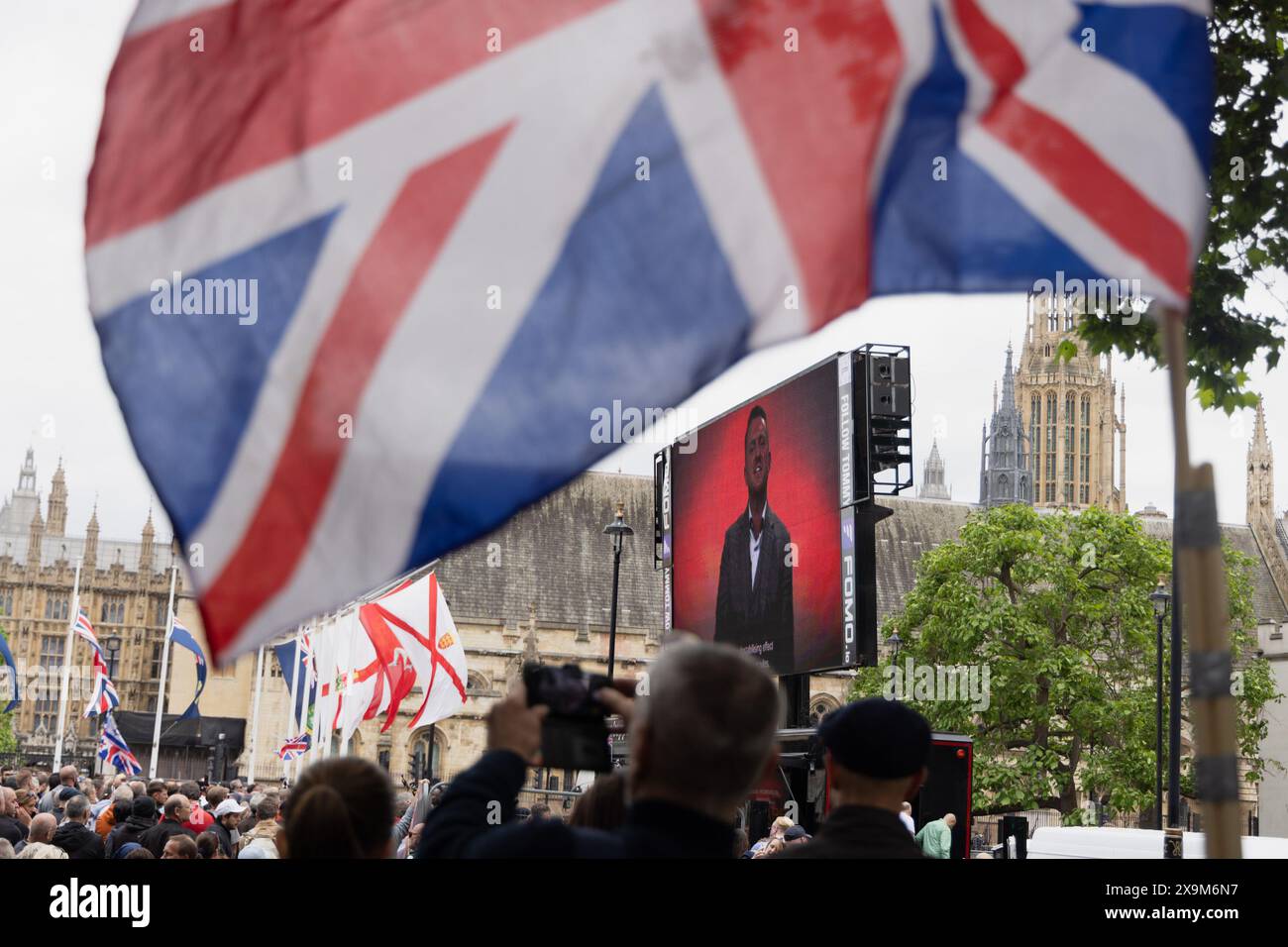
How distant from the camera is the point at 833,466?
67.4 feet

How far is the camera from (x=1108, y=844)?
17.3 metres

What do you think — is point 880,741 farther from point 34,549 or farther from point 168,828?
point 34,549

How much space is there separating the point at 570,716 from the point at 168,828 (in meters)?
7.36

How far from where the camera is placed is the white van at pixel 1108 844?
15.9 meters

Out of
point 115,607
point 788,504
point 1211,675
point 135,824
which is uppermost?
point 788,504

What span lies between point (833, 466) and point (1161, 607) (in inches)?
451

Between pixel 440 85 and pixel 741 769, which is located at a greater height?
pixel 440 85

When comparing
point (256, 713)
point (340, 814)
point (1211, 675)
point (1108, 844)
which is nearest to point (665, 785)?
point (340, 814)

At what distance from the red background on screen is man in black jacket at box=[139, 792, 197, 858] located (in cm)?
1154

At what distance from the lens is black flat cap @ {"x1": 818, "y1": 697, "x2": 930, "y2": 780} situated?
3244 millimetres

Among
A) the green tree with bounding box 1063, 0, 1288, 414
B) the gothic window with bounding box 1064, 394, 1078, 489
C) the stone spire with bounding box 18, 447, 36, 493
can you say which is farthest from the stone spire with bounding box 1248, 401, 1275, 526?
the stone spire with bounding box 18, 447, 36, 493

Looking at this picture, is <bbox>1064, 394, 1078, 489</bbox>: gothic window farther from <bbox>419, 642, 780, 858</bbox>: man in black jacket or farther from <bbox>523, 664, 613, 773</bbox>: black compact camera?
<bbox>419, 642, 780, 858</bbox>: man in black jacket
